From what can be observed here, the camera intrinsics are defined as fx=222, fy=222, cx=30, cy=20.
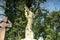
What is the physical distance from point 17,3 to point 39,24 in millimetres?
6203

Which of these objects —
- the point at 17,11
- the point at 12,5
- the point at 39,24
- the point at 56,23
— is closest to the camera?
the point at 12,5

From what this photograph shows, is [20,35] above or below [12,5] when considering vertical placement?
below

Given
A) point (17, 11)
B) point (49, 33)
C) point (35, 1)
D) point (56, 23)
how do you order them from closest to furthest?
point (35, 1), point (17, 11), point (49, 33), point (56, 23)

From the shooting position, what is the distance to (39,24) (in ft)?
84.1

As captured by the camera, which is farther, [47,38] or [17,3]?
[47,38]

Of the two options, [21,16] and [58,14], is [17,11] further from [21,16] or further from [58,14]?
[58,14]

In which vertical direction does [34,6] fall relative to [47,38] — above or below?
above

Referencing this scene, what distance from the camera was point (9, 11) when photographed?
71.5 feet

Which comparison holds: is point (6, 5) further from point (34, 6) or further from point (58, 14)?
point (58, 14)

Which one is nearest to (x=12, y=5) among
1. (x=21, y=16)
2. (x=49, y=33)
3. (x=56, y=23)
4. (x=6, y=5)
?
(x=6, y=5)

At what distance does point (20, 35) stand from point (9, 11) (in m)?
5.25

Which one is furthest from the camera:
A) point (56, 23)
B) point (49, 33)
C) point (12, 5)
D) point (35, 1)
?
point (56, 23)

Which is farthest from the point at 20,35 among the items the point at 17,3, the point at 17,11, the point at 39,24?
the point at 17,3

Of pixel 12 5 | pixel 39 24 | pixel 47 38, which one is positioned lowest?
pixel 47 38
